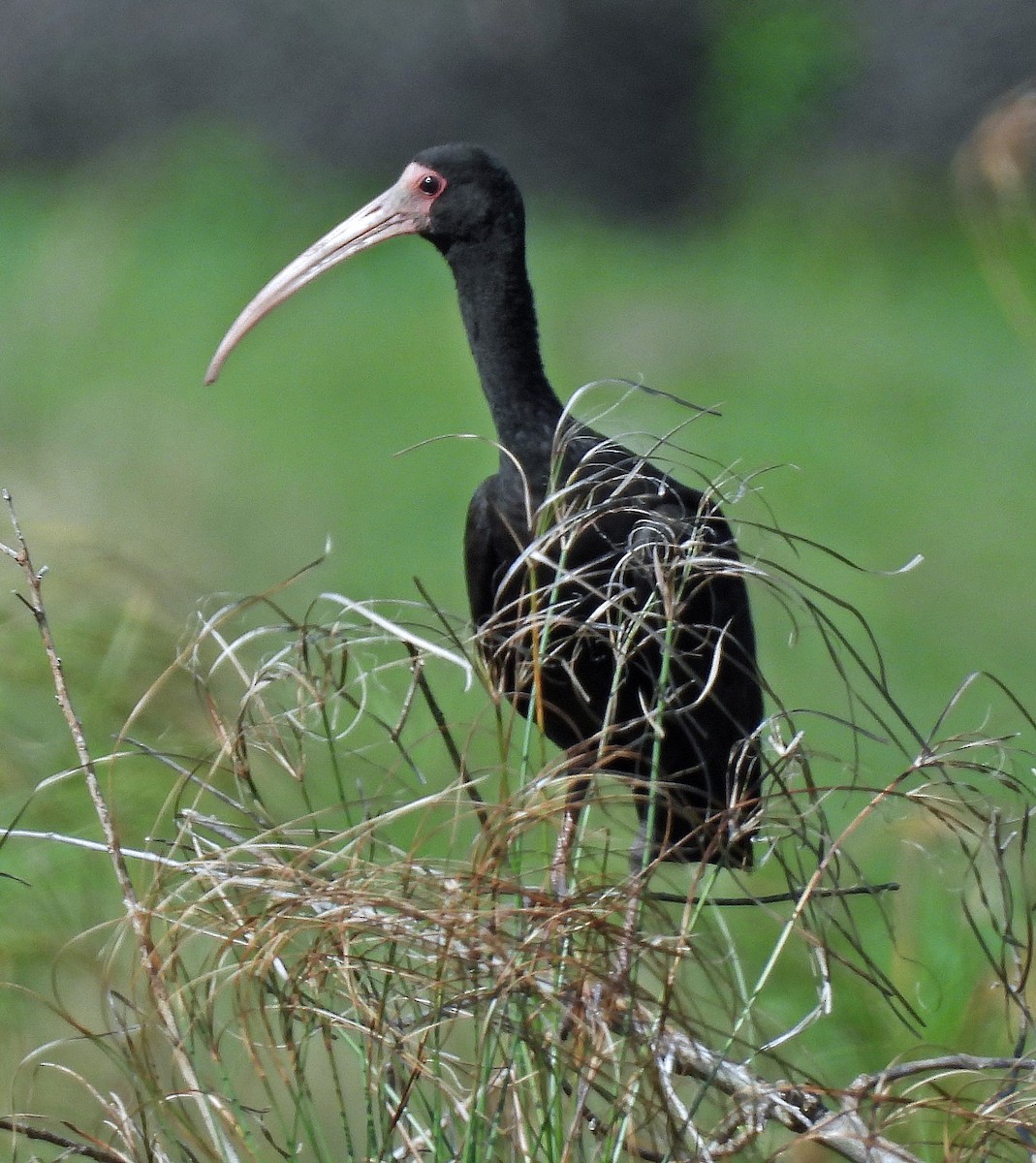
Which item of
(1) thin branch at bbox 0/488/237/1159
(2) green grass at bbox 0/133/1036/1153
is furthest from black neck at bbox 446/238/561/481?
(2) green grass at bbox 0/133/1036/1153

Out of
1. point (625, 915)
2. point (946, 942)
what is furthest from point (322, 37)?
point (625, 915)

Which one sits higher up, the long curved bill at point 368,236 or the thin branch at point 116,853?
the long curved bill at point 368,236

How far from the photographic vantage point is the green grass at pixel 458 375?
501 cm

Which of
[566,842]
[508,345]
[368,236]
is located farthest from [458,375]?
[566,842]

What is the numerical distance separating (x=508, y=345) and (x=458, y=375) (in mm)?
4307

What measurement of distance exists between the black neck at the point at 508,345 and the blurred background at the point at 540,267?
3107mm

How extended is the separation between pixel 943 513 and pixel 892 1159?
4948 millimetres

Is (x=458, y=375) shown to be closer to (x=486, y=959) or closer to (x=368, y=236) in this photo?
(x=368, y=236)

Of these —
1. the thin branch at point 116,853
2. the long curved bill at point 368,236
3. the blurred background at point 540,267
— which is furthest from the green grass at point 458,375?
the thin branch at point 116,853

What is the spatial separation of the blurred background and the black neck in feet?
10.2

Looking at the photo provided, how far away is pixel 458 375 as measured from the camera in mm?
5797

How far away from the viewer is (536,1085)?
76 cm

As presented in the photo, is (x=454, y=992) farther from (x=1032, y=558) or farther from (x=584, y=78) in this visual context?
(x=584, y=78)

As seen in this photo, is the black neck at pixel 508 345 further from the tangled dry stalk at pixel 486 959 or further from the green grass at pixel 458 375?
the green grass at pixel 458 375
